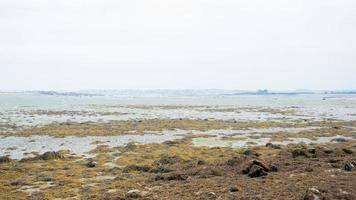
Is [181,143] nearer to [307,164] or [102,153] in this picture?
[102,153]

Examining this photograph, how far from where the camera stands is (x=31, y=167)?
2888cm

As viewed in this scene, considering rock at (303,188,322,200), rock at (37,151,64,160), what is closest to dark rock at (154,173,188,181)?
rock at (303,188,322,200)

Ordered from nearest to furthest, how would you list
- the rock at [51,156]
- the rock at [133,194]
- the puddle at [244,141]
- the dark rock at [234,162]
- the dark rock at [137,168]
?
1. the rock at [133,194]
2. the dark rock at [234,162]
3. the dark rock at [137,168]
4. the rock at [51,156]
5. the puddle at [244,141]

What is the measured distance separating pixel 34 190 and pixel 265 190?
459 inches

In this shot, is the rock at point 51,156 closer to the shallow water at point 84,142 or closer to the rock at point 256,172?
the shallow water at point 84,142

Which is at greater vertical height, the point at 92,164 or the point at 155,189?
the point at 155,189

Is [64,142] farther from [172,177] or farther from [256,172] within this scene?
[256,172]

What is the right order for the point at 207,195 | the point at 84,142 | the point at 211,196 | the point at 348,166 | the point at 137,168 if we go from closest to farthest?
the point at 211,196
the point at 207,195
the point at 348,166
the point at 137,168
the point at 84,142

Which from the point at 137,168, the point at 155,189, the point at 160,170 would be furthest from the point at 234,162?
the point at 155,189

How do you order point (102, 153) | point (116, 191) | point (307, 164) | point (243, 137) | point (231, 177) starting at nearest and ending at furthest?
1. point (116, 191)
2. point (231, 177)
3. point (307, 164)
4. point (102, 153)
5. point (243, 137)

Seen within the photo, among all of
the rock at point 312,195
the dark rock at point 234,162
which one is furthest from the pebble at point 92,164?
the rock at point 312,195

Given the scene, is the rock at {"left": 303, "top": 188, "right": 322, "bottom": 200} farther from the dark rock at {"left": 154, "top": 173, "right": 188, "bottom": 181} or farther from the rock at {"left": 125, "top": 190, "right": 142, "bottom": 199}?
the dark rock at {"left": 154, "top": 173, "right": 188, "bottom": 181}

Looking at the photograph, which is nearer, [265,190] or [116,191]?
[265,190]

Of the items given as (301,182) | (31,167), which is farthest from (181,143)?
(301,182)
